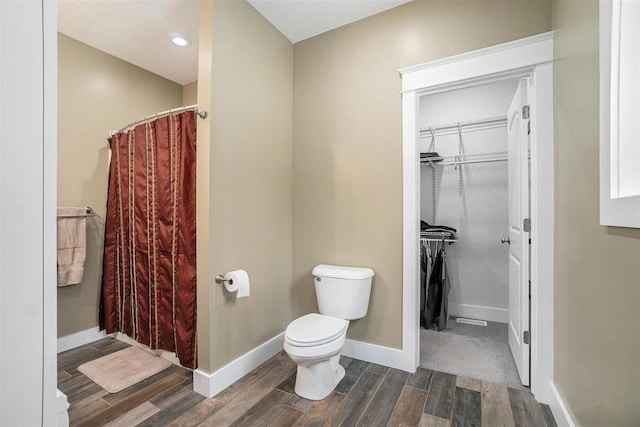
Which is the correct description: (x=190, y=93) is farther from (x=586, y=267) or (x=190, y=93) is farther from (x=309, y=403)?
(x=586, y=267)

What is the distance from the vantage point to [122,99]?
2.79 meters

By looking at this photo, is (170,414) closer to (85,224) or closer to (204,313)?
(204,313)

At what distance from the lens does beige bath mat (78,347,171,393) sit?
194 centimetres

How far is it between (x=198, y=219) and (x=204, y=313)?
0.58 m

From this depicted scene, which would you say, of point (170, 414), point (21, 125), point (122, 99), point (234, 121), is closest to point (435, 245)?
point (234, 121)

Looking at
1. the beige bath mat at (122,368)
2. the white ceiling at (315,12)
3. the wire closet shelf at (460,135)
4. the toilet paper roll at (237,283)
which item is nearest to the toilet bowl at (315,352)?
the toilet paper roll at (237,283)

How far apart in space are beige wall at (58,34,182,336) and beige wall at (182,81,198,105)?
56 centimetres

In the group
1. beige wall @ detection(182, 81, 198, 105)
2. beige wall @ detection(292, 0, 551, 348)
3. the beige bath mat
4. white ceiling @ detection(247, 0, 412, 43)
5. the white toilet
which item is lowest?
the beige bath mat

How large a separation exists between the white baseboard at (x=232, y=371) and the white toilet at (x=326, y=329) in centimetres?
43

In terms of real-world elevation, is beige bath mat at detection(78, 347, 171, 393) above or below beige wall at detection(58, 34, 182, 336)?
below

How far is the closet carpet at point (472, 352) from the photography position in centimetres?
203

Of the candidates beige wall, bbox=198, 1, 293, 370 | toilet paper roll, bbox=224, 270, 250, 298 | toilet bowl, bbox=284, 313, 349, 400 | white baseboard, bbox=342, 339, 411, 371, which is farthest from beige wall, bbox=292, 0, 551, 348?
toilet paper roll, bbox=224, 270, 250, 298

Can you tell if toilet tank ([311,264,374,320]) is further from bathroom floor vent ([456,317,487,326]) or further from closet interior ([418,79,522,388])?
bathroom floor vent ([456,317,487,326])

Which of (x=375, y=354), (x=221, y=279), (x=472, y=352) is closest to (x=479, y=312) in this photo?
(x=472, y=352)
